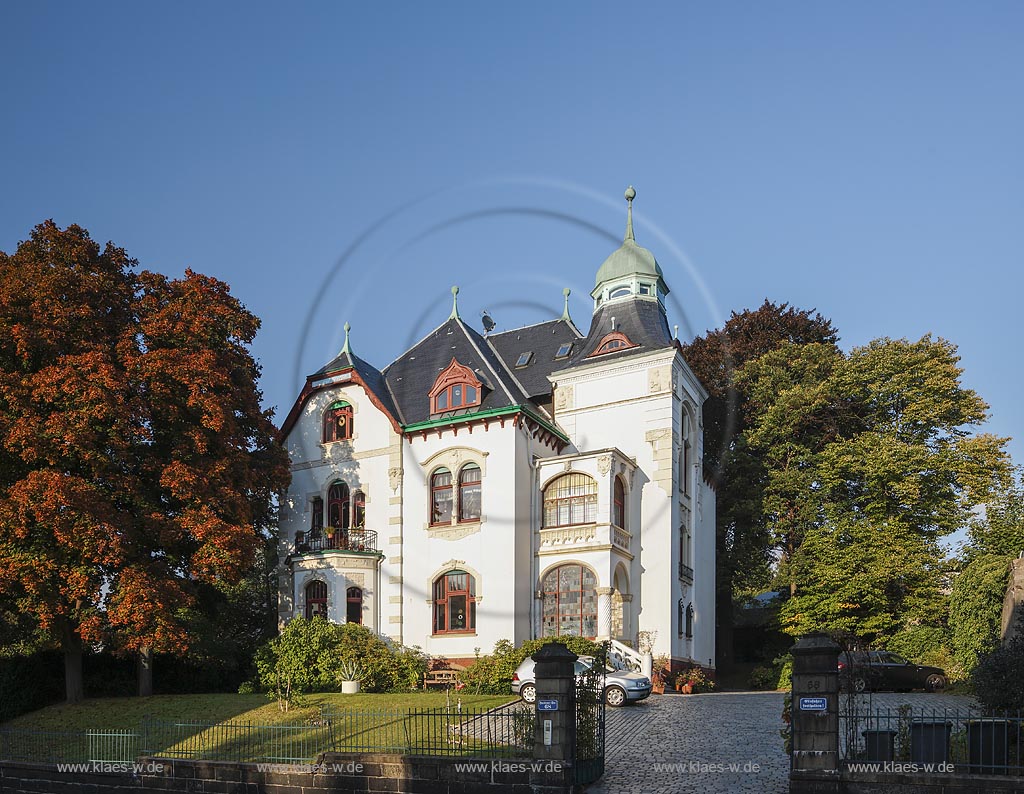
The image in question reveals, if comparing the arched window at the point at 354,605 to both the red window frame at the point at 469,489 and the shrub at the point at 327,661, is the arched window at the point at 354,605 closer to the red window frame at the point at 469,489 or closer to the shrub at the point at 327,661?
the shrub at the point at 327,661

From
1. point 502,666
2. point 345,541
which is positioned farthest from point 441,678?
point 345,541

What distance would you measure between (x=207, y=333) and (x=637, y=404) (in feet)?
48.0

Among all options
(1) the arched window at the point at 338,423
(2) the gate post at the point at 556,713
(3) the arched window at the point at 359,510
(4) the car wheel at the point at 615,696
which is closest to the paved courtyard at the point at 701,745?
(4) the car wheel at the point at 615,696

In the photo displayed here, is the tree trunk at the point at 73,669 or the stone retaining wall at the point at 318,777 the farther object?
the tree trunk at the point at 73,669

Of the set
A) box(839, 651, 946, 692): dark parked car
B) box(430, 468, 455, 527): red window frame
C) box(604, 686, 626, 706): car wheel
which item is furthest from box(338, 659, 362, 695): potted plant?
box(839, 651, 946, 692): dark parked car

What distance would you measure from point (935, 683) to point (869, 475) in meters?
11.9

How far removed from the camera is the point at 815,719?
14.7 m

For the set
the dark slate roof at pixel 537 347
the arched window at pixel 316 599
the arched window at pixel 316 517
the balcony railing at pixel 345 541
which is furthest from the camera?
the dark slate roof at pixel 537 347

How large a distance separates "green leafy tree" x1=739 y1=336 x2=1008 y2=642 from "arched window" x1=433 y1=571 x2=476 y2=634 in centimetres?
1354

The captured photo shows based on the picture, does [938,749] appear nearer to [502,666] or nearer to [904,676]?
[904,676]

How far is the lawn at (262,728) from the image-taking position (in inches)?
727

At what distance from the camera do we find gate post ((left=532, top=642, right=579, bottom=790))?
621 inches

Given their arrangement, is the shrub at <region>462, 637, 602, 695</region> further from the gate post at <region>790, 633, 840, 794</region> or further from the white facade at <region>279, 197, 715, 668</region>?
the gate post at <region>790, 633, 840, 794</region>

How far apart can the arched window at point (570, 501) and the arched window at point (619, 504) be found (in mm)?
661
